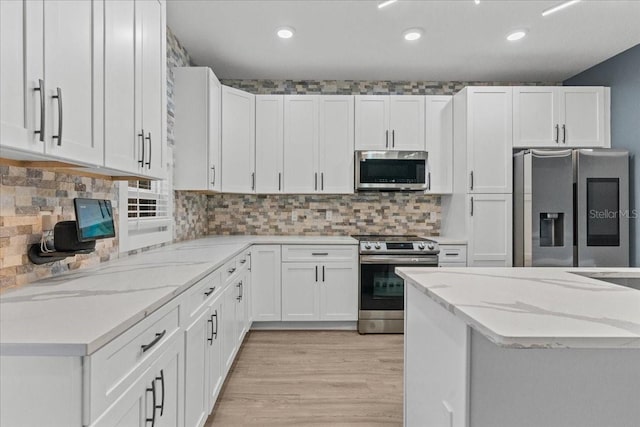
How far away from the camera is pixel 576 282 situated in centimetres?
148

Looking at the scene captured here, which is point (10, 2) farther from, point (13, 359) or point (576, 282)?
point (576, 282)

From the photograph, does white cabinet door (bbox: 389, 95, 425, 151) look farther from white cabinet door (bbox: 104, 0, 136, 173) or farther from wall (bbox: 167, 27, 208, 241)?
white cabinet door (bbox: 104, 0, 136, 173)

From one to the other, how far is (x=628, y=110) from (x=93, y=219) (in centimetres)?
433

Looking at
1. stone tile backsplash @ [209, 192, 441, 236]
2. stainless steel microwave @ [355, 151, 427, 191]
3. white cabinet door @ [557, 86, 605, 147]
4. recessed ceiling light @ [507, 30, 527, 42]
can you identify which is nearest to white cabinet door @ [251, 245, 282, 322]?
stone tile backsplash @ [209, 192, 441, 236]

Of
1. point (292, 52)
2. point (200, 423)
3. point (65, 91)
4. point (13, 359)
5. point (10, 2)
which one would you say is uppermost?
point (292, 52)

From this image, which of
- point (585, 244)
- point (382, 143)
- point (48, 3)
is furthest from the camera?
point (382, 143)

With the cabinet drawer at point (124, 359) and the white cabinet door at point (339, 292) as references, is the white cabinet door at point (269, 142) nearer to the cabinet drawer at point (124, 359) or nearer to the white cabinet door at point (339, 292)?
the white cabinet door at point (339, 292)

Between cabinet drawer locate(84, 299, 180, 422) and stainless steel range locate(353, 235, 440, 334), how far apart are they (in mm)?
2395

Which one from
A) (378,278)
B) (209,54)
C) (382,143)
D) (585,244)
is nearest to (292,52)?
(209,54)

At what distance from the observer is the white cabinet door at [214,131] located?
328cm

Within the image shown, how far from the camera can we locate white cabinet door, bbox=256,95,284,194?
3848mm

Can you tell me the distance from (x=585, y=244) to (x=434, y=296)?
9.26 ft

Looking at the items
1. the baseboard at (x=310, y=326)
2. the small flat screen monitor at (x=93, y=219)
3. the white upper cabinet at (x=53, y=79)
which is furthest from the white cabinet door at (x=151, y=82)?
the baseboard at (x=310, y=326)

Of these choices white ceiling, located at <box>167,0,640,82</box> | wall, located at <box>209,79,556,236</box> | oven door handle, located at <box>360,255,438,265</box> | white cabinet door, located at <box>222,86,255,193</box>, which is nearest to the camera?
white ceiling, located at <box>167,0,640,82</box>
